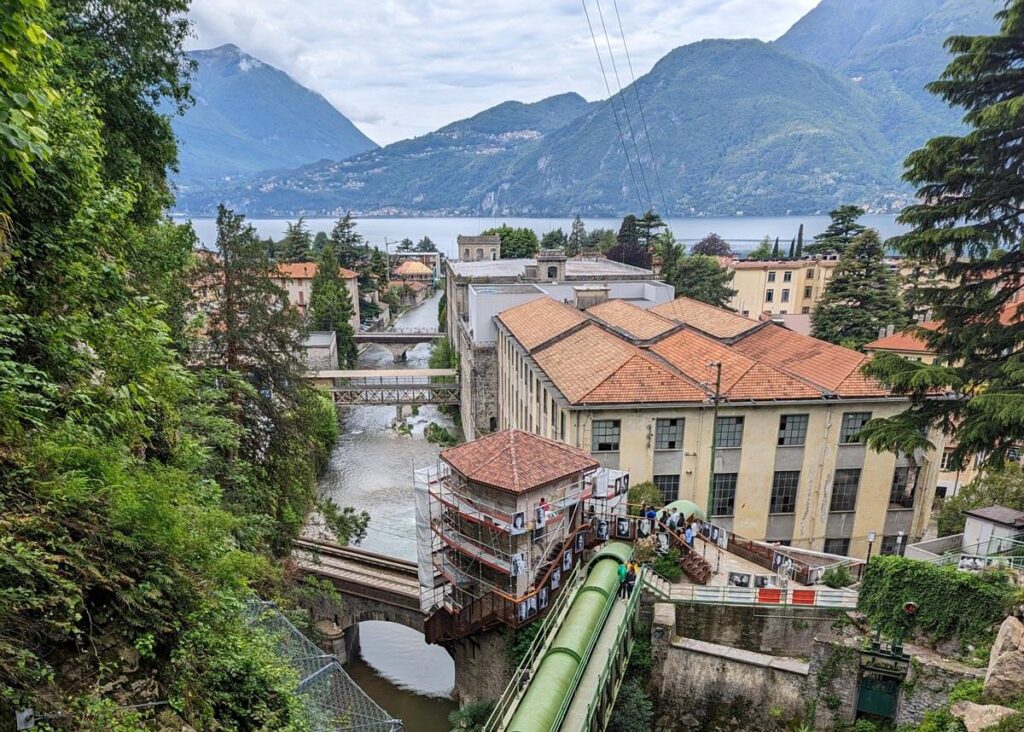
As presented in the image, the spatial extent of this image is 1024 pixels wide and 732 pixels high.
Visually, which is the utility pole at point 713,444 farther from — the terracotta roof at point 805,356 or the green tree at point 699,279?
the green tree at point 699,279

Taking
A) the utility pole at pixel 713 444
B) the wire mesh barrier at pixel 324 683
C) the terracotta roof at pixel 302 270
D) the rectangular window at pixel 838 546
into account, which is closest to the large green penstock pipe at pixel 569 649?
the wire mesh barrier at pixel 324 683

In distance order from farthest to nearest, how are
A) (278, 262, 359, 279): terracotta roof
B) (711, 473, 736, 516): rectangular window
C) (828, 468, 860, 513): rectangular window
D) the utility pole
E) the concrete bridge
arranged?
1. (278, 262, 359, 279): terracotta roof
2. the concrete bridge
3. (828, 468, 860, 513): rectangular window
4. (711, 473, 736, 516): rectangular window
5. the utility pole

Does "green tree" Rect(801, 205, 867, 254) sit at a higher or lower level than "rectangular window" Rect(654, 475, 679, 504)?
higher

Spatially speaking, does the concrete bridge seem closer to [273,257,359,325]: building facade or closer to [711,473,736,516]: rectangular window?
[273,257,359,325]: building facade

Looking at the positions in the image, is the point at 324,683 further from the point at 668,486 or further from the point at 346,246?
the point at 346,246

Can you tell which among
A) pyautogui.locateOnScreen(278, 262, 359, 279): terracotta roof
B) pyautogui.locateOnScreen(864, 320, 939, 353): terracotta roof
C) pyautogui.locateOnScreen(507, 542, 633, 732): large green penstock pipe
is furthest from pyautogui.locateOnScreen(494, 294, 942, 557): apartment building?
pyautogui.locateOnScreen(278, 262, 359, 279): terracotta roof

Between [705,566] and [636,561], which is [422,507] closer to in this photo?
[636,561]

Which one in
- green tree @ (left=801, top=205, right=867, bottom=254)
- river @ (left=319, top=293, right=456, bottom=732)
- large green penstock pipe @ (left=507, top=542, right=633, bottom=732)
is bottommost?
river @ (left=319, top=293, right=456, bottom=732)
